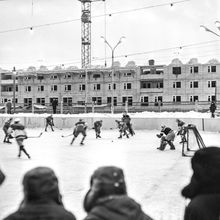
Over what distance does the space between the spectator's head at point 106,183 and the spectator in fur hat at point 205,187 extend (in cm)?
91

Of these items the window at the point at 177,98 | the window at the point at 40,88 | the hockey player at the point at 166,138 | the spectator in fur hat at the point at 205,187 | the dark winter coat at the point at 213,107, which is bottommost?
the hockey player at the point at 166,138

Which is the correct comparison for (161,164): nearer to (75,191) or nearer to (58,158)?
(58,158)

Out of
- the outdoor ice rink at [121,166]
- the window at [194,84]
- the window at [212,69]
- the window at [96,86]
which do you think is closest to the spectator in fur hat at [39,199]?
the outdoor ice rink at [121,166]

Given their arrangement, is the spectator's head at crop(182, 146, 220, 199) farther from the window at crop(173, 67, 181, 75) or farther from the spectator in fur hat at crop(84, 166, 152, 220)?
the window at crop(173, 67, 181, 75)

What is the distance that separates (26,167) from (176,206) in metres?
5.96

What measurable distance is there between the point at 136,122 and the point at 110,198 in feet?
87.1

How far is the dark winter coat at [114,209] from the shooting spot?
274 centimetres

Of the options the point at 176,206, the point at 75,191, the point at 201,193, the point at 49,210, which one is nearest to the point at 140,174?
the point at 75,191

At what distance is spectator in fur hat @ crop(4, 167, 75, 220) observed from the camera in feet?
9.29

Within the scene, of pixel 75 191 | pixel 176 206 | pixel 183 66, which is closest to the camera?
pixel 176 206

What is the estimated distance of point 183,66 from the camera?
182ft

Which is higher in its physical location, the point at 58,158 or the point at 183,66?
the point at 183,66

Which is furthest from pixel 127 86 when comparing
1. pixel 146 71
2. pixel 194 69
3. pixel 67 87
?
→ pixel 194 69

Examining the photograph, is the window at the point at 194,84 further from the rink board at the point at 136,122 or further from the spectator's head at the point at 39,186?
the spectator's head at the point at 39,186
